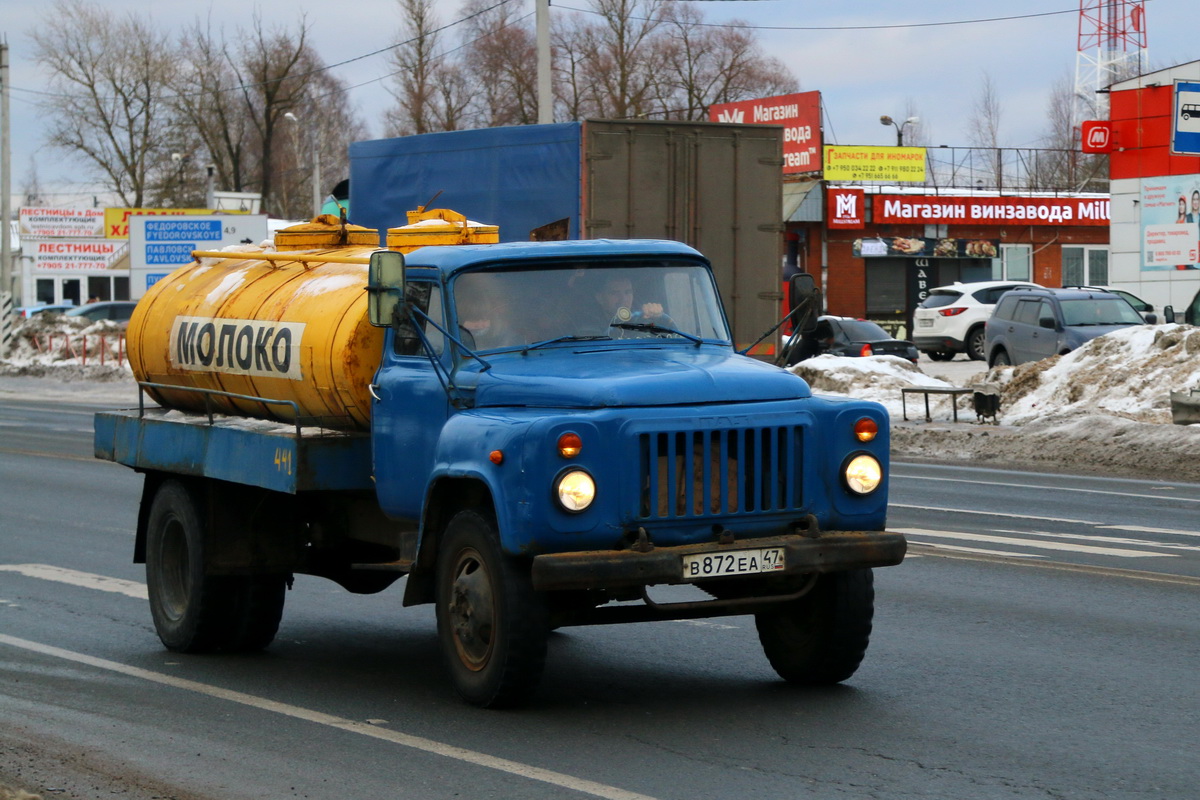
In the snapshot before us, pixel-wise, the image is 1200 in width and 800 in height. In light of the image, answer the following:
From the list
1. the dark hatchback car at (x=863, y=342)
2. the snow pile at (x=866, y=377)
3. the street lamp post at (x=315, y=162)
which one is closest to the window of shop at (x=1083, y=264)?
the dark hatchback car at (x=863, y=342)

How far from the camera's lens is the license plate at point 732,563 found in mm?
6418

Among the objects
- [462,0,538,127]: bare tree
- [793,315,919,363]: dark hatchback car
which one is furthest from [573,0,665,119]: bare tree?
[793,315,919,363]: dark hatchback car

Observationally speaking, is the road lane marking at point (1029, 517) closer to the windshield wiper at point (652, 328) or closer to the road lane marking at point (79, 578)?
the windshield wiper at point (652, 328)

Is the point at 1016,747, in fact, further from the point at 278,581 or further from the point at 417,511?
the point at 278,581

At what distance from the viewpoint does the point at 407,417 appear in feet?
24.3

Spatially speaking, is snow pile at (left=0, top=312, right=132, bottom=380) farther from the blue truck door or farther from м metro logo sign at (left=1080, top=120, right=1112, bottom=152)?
the blue truck door

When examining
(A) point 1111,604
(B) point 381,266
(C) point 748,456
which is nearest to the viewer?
(C) point 748,456

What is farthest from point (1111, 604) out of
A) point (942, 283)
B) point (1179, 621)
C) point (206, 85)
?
point (206, 85)

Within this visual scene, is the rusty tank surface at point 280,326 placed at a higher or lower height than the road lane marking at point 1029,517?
higher

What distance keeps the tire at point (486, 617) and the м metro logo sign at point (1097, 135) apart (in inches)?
1271

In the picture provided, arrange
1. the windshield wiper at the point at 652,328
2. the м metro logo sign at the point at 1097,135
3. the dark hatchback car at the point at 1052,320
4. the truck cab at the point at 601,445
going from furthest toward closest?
the м metro logo sign at the point at 1097,135 < the dark hatchback car at the point at 1052,320 < the windshield wiper at the point at 652,328 < the truck cab at the point at 601,445

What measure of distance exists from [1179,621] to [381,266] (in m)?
4.70

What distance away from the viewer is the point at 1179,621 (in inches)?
350

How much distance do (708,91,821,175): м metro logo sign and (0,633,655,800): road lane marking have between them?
159 ft
